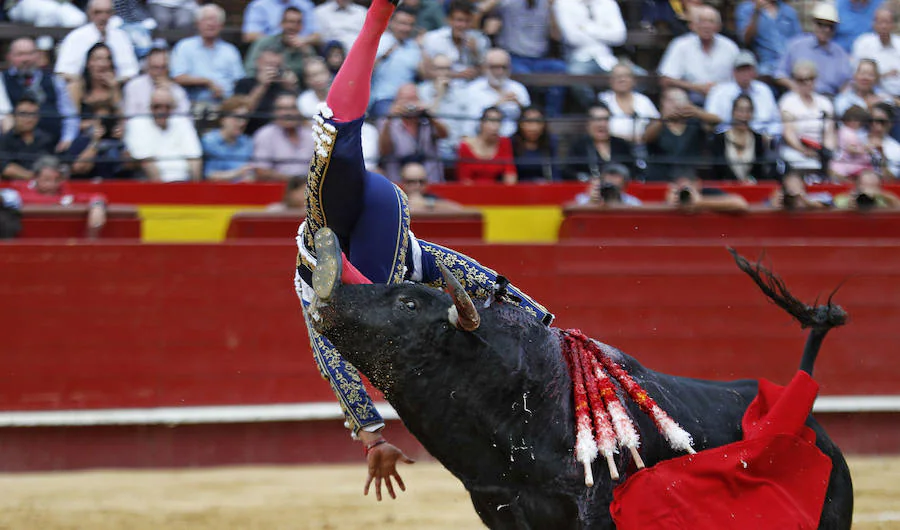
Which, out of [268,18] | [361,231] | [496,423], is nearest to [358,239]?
[361,231]

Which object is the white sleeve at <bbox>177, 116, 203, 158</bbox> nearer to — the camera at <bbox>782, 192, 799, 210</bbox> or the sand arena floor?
the sand arena floor

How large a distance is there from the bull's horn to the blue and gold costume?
20 centimetres

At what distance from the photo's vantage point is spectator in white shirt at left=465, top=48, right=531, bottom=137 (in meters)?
7.23

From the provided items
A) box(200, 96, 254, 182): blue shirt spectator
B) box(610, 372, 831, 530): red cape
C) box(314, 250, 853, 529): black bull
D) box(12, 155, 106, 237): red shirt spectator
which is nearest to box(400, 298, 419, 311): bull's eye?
box(314, 250, 853, 529): black bull

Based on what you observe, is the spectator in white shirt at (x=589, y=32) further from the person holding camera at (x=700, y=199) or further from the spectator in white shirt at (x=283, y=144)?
the spectator in white shirt at (x=283, y=144)

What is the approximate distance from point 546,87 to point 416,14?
92 cm

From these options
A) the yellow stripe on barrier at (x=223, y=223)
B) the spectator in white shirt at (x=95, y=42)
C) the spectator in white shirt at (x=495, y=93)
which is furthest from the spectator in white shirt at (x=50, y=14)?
the spectator in white shirt at (x=495, y=93)

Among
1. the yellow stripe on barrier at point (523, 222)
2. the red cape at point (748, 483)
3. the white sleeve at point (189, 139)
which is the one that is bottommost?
the yellow stripe on barrier at point (523, 222)

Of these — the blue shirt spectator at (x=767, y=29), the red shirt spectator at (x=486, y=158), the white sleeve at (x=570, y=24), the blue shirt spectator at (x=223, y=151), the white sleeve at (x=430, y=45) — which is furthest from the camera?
the blue shirt spectator at (x=767, y=29)

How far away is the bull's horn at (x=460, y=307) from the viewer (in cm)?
241

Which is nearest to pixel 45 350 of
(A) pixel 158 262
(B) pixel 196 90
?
(A) pixel 158 262

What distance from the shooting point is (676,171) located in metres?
7.25

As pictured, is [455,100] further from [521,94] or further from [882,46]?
[882,46]

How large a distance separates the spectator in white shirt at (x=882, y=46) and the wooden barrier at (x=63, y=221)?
16.0 ft
